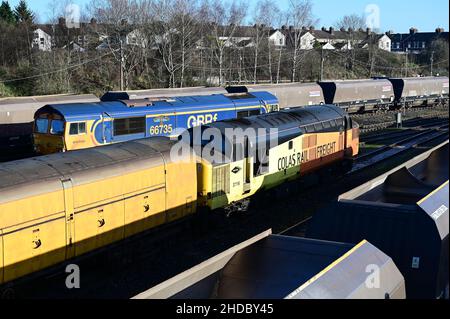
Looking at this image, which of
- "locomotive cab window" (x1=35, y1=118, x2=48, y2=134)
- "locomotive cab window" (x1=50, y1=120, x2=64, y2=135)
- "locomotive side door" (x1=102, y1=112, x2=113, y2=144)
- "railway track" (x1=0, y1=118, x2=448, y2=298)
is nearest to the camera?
"railway track" (x1=0, y1=118, x2=448, y2=298)

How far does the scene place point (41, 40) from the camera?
65750mm

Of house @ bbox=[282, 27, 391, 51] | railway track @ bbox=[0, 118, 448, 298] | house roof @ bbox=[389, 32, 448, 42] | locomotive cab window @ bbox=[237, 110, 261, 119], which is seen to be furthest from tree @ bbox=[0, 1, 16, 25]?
house roof @ bbox=[389, 32, 448, 42]

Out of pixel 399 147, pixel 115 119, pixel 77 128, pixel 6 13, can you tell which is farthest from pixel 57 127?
pixel 6 13

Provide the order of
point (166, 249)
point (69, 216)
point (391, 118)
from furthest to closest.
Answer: point (391, 118) < point (166, 249) < point (69, 216)

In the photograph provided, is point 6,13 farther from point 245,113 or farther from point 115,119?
point 115,119

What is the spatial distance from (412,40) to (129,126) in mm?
111492

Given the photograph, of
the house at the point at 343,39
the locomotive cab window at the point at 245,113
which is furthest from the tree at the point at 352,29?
the locomotive cab window at the point at 245,113

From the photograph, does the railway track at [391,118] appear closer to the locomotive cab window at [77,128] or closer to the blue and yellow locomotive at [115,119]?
the blue and yellow locomotive at [115,119]

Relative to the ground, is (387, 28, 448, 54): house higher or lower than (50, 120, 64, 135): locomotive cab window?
higher

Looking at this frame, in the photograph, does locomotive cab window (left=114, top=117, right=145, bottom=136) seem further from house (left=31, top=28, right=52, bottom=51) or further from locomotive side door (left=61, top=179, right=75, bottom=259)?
house (left=31, top=28, right=52, bottom=51)

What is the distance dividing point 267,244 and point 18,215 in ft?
17.2

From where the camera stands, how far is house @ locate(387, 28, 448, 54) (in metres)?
112

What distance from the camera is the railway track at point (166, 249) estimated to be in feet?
41.8

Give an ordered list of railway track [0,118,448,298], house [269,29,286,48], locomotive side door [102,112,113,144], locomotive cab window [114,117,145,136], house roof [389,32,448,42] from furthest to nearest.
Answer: house roof [389,32,448,42]
house [269,29,286,48]
locomotive cab window [114,117,145,136]
locomotive side door [102,112,113,144]
railway track [0,118,448,298]
